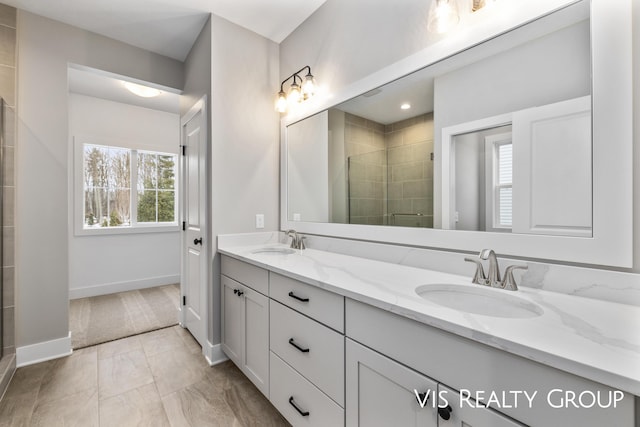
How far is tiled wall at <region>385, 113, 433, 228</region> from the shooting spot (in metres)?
1.45

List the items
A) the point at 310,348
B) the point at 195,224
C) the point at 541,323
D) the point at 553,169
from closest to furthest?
1. the point at 541,323
2. the point at 553,169
3. the point at 310,348
4. the point at 195,224

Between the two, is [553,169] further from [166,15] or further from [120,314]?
[120,314]

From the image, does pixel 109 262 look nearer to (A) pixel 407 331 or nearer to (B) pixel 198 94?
(B) pixel 198 94

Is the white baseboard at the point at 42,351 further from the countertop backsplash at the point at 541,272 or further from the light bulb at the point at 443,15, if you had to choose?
the light bulb at the point at 443,15

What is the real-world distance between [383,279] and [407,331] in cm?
35

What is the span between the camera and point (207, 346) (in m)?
2.20

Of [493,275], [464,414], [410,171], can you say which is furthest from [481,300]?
[410,171]

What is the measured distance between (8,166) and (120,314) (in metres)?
1.74

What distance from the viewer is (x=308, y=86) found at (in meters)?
2.10

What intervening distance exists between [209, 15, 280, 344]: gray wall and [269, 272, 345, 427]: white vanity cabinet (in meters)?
0.87

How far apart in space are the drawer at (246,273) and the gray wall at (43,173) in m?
1.37

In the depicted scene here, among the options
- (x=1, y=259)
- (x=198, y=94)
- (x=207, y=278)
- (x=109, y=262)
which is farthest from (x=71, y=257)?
(x=198, y=94)

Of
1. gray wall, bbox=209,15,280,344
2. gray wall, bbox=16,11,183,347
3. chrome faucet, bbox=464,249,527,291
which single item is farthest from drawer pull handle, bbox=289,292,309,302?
gray wall, bbox=16,11,183,347

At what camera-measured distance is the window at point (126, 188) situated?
3766mm
